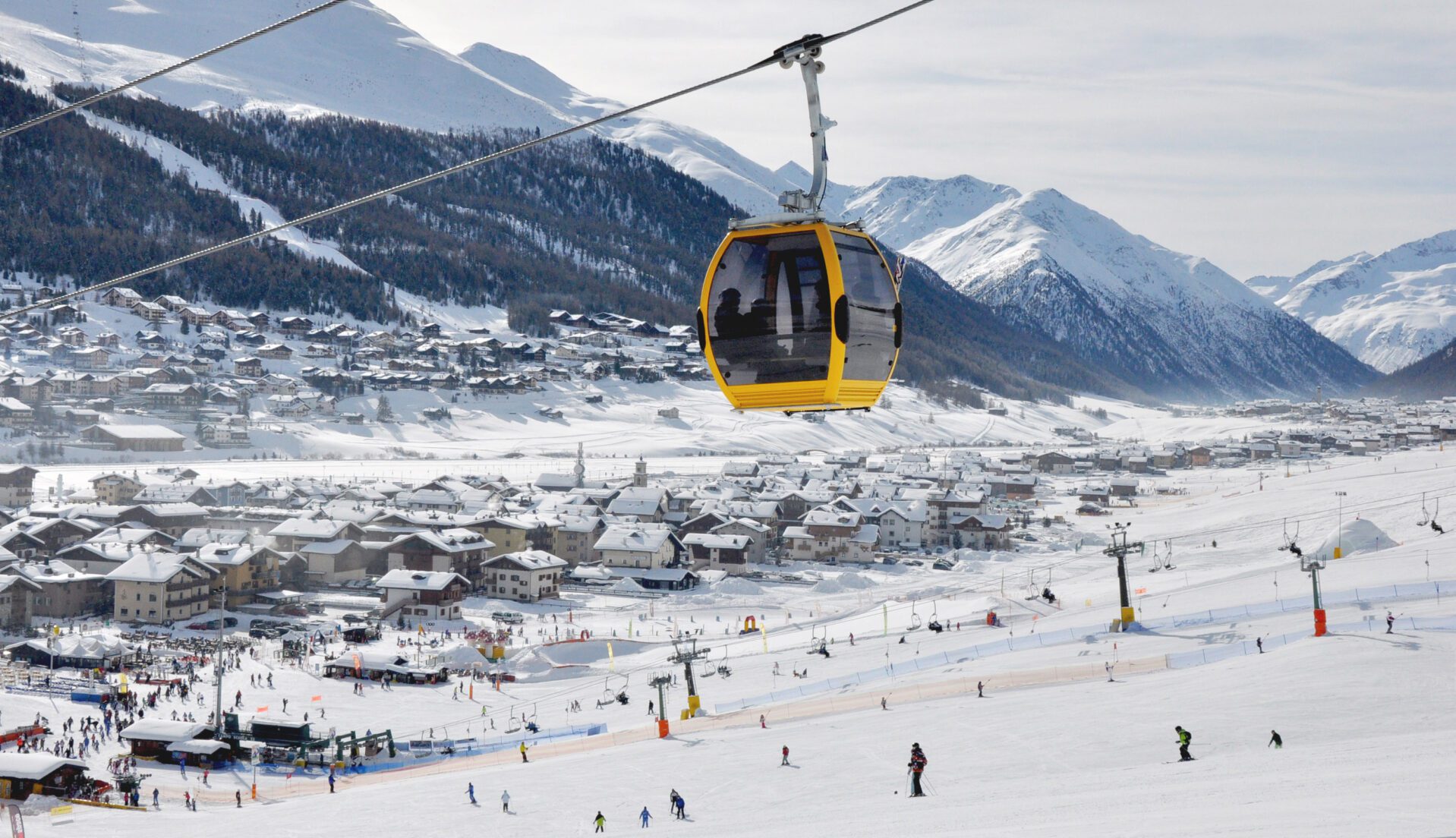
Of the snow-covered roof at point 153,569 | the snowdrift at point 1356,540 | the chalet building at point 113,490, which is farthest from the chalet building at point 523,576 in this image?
the snowdrift at point 1356,540

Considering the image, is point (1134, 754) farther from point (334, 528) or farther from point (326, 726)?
point (334, 528)

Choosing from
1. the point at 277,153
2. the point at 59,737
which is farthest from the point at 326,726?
the point at 277,153

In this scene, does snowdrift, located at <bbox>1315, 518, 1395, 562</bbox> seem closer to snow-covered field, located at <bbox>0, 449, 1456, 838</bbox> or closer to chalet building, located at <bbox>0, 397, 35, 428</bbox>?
snow-covered field, located at <bbox>0, 449, 1456, 838</bbox>

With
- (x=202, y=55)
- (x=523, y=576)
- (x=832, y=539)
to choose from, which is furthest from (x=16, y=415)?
(x=202, y=55)

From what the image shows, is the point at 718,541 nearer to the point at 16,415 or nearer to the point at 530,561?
the point at 530,561

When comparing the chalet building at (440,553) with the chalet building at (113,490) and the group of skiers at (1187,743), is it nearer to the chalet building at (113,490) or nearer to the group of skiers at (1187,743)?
the chalet building at (113,490)

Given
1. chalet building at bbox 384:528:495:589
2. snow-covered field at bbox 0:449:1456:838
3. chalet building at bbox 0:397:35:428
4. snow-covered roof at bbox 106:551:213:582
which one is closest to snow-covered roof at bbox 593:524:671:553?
chalet building at bbox 384:528:495:589
